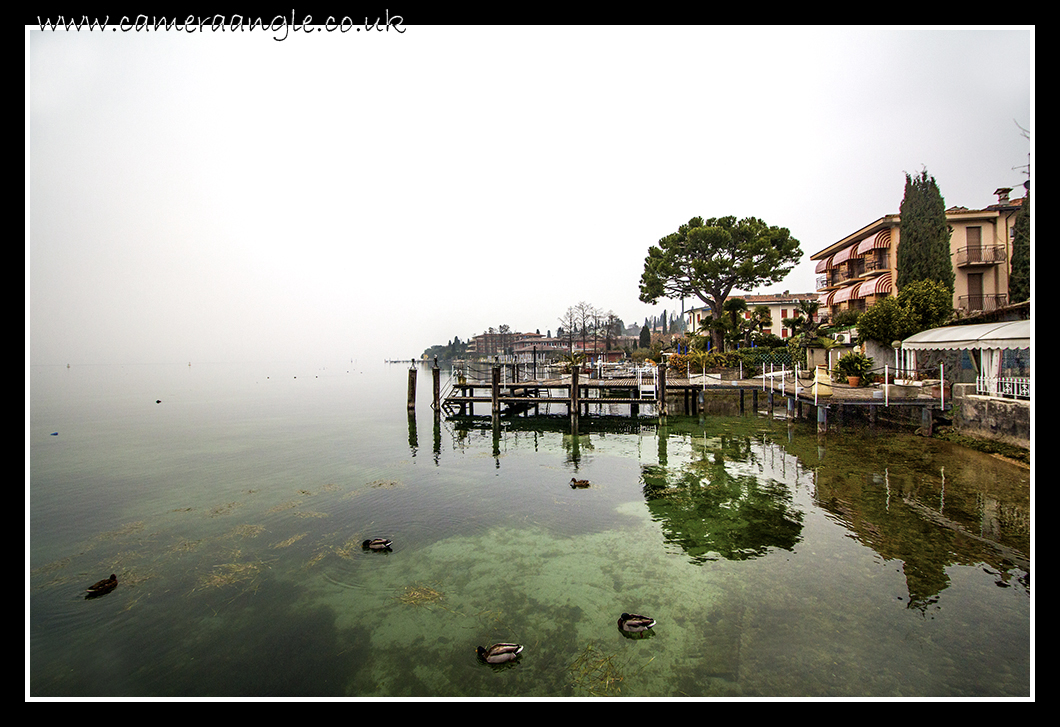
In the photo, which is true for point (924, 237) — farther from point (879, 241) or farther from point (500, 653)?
point (500, 653)

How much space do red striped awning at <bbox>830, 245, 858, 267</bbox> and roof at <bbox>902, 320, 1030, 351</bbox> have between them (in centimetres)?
1689

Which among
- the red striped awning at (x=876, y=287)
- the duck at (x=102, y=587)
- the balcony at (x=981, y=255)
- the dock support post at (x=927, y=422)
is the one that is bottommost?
the duck at (x=102, y=587)

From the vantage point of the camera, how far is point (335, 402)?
4681 centimetres

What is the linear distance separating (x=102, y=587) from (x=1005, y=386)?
27.5 metres

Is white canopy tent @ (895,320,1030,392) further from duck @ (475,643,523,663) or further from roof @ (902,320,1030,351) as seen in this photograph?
duck @ (475,643,523,663)

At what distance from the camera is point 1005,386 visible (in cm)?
1712

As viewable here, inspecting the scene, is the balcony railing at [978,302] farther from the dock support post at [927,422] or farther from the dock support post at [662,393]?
the dock support post at [662,393]

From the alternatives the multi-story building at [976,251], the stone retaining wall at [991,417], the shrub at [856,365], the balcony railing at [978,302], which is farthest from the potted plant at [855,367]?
the stone retaining wall at [991,417]

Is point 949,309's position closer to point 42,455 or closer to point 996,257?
point 996,257

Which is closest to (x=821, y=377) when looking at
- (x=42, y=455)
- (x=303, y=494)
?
(x=303, y=494)

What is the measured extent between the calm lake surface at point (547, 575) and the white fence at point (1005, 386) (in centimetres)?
253

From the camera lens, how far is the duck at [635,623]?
7.29 m

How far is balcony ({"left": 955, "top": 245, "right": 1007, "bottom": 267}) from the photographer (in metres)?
30.2
